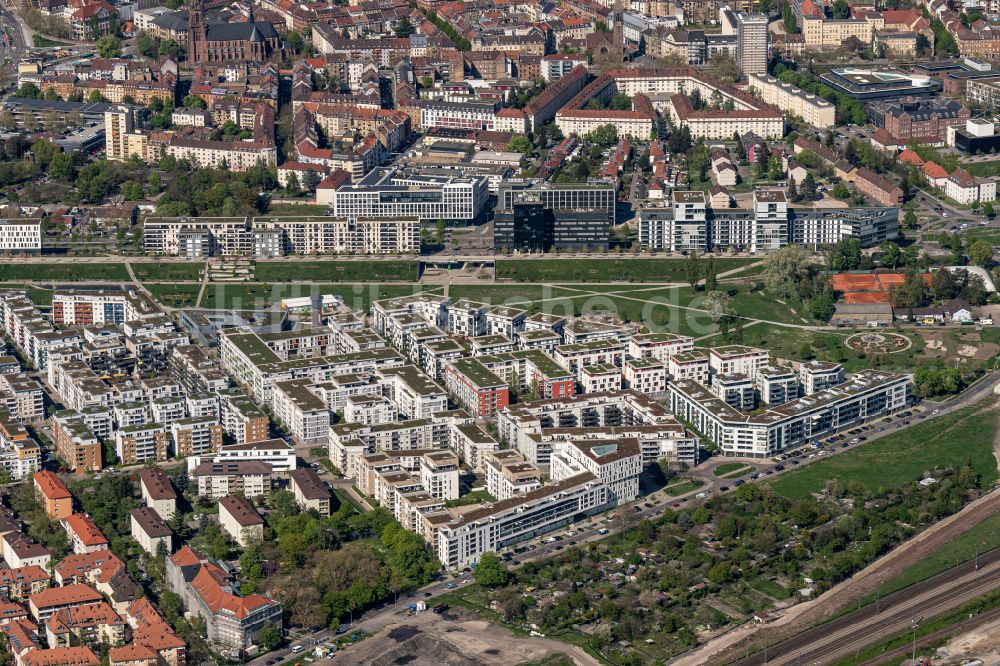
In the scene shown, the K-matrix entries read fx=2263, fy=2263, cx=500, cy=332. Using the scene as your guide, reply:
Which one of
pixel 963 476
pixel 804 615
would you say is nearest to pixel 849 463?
pixel 963 476

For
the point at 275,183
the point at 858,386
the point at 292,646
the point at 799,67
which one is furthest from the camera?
the point at 799,67

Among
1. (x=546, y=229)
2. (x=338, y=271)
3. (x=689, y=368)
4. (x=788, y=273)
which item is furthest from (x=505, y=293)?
(x=689, y=368)

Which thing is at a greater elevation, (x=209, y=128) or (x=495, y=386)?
(x=209, y=128)

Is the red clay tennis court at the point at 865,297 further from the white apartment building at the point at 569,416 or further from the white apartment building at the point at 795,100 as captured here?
the white apartment building at the point at 795,100

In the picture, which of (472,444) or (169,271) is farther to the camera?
(169,271)

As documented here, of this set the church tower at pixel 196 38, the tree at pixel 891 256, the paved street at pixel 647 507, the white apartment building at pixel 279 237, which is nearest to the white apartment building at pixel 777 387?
the paved street at pixel 647 507

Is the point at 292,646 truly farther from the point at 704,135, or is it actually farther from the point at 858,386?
the point at 704,135

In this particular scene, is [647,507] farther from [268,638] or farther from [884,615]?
[268,638]
